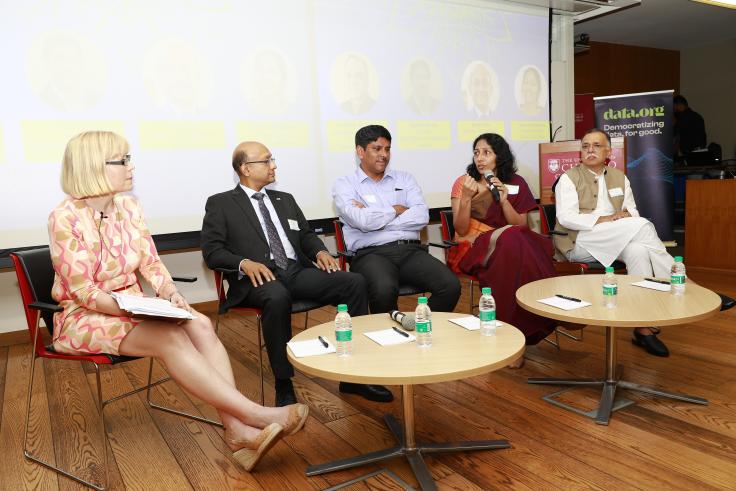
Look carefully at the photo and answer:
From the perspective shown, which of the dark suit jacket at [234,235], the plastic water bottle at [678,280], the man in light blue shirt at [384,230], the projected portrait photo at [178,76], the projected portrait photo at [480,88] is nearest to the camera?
the plastic water bottle at [678,280]

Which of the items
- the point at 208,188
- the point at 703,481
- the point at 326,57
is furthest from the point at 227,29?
the point at 703,481

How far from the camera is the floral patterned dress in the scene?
6.88 feet

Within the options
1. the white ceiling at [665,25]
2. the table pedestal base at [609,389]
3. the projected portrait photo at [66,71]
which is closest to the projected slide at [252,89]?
the projected portrait photo at [66,71]

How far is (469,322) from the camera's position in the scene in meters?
2.20

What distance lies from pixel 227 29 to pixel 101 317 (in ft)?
8.30

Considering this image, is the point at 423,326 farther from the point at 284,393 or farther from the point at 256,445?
the point at 284,393

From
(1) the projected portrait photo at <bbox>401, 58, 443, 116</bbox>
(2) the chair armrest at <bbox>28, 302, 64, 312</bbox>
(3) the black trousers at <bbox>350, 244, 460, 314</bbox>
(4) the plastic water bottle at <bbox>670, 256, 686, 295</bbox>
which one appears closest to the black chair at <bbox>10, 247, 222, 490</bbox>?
(2) the chair armrest at <bbox>28, 302, 64, 312</bbox>

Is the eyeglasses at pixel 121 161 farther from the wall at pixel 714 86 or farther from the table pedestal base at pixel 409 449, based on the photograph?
the wall at pixel 714 86

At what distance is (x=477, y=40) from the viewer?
5008mm

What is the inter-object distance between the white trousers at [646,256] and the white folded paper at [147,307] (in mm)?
2605

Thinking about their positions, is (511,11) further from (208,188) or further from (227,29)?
(208,188)

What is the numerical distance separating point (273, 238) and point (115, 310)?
1030 mm

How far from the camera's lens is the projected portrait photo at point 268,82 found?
4028mm

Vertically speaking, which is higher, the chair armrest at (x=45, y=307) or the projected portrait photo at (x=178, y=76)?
the projected portrait photo at (x=178, y=76)
